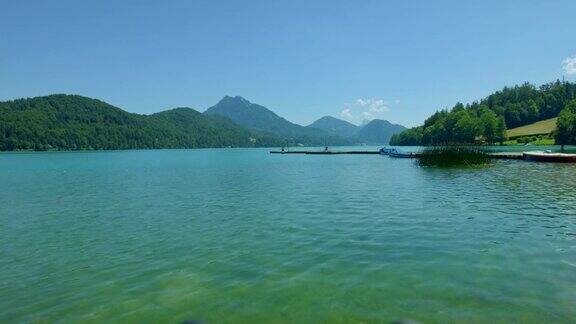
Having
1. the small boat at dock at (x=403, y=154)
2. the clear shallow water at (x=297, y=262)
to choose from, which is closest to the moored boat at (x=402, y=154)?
the small boat at dock at (x=403, y=154)

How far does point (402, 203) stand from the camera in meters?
30.5

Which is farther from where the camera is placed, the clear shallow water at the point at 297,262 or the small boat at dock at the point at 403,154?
the small boat at dock at the point at 403,154

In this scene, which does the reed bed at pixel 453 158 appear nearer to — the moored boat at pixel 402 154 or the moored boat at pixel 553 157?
the moored boat at pixel 553 157

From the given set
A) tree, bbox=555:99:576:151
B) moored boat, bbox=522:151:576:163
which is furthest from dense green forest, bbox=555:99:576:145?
moored boat, bbox=522:151:576:163

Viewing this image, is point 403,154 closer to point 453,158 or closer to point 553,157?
point 553,157

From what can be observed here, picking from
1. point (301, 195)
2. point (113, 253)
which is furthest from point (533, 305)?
point (301, 195)

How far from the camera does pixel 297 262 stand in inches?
613

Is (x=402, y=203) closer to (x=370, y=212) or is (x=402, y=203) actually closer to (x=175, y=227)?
(x=370, y=212)

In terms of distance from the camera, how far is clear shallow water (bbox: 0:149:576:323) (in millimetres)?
11102

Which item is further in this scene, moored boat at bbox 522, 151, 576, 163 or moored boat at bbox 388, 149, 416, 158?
moored boat at bbox 388, 149, 416, 158

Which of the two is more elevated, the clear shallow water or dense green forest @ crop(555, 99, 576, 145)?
dense green forest @ crop(555, 99, 576, 145)

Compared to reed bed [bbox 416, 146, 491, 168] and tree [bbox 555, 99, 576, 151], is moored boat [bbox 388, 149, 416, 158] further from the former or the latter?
tree [bbox 555, 99, 576, 151]

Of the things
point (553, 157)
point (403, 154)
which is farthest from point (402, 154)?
point (553, 157)

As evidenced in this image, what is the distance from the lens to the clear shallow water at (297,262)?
11.1 m
